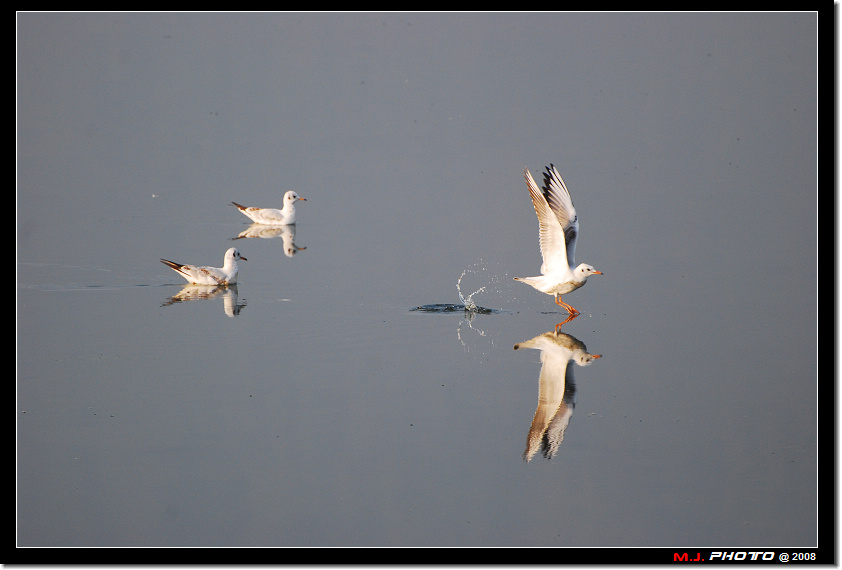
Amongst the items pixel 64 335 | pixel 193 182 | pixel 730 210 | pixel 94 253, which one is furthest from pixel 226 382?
pixel 193 182

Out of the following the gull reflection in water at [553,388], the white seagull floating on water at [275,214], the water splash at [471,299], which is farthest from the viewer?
the white seagull floating on water at [275,214]

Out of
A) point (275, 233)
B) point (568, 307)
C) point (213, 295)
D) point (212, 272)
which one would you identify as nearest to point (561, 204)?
point (568, 307)

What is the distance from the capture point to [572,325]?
10.3 meters

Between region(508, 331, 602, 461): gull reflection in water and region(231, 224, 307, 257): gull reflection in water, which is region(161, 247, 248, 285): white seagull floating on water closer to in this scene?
region(231, 224, 307, 257): gull reflection in water

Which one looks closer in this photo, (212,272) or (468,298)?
(468,298)

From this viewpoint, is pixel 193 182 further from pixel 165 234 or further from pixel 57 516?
pixel 57 516

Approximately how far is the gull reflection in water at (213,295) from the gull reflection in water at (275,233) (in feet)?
9.91

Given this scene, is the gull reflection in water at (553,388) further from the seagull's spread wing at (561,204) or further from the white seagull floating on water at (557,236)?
the seagull's spread wing at (561,204)

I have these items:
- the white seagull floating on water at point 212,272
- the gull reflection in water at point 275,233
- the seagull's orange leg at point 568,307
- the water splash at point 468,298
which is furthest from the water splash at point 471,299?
the gull reflection in water at point 275,233

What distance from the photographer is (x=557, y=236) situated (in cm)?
1041

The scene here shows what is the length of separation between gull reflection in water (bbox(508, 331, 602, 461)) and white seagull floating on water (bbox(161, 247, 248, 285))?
14.7 feet

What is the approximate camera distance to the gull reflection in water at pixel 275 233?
→ 1568 cm

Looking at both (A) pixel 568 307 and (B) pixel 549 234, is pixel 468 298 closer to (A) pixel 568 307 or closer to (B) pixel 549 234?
(A) pixel 568 307

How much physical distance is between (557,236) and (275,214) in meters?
8.91
